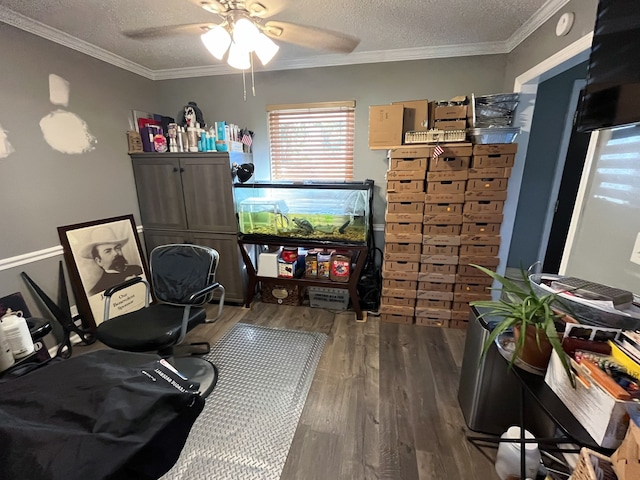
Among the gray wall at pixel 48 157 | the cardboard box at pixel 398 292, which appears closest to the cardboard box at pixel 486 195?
the cardboard box at pixel 398 292

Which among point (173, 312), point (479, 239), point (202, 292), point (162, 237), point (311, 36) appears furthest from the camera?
point (162, 237)

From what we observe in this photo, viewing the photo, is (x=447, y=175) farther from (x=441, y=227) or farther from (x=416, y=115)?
(x=416, y=115)

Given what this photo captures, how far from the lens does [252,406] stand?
5.75 ft

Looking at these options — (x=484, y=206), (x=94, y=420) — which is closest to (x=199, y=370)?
(x=94, y=420)

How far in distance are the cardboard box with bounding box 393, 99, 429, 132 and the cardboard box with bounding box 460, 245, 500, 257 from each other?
108cm

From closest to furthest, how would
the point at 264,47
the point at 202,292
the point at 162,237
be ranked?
the point at 264,47
the point at 202,292
the point at 162,237

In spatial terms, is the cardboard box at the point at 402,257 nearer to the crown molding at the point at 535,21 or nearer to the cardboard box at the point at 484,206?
the cardboard box at the point at 484,206

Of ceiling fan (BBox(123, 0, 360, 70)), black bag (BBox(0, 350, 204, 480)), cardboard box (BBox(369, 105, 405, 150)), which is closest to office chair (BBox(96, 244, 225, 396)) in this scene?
black bag (BBox(0, 350, 204, 480))

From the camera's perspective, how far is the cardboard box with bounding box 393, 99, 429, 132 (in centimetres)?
243

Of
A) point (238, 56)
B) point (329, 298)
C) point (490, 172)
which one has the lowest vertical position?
point (329, 298)

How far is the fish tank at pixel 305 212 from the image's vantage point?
2.67 metres

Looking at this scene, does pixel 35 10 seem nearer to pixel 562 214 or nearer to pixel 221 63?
pixel 221 63

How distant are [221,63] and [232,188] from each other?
4.26ft

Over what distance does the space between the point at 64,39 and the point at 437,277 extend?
141 inches
